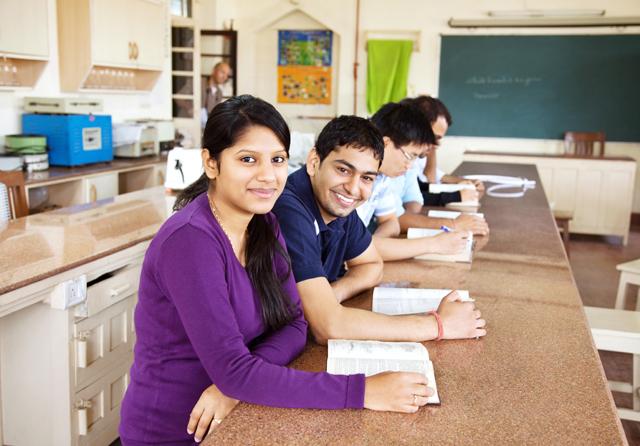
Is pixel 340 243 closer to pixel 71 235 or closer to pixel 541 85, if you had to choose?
pixel 71 235

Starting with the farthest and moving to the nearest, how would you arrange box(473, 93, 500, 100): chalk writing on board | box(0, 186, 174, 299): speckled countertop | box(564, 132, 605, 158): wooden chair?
box(473, 93, 500, 100): chalk writing on board
box(564, 132, 605, 158): wooden chair
box(0, 186, 174, 299): speckled countertop

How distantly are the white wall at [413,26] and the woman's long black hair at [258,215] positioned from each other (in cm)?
647

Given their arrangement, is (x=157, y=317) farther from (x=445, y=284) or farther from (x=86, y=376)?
(x=86, y=376)

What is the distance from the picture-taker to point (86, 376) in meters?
2.18

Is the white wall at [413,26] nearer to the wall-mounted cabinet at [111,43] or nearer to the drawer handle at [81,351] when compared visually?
the wall-mounted cabinet at [111,43]

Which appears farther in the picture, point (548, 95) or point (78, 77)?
point (548, 95)

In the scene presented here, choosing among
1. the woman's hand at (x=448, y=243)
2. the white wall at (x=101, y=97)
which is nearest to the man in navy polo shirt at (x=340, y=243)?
the woman's hand at (x=448, y=243)

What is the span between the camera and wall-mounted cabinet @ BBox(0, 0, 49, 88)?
13.1 feet

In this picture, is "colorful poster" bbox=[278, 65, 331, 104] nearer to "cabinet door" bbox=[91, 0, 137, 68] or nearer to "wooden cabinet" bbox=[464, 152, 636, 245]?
"wooden cabinet" bbox=[464, 152, 636, 245]

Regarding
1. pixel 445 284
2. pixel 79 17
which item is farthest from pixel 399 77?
pixel 445 284

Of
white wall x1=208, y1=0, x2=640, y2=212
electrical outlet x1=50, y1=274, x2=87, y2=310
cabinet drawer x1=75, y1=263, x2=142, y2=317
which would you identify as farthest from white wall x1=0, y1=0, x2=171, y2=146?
electrical outlet x1=50, y1=274, x2=87, y2=310

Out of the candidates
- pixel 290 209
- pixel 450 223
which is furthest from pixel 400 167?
pixel 290 209

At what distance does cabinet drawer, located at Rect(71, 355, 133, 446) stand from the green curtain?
18.5 ft

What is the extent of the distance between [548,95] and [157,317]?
22.5ft
